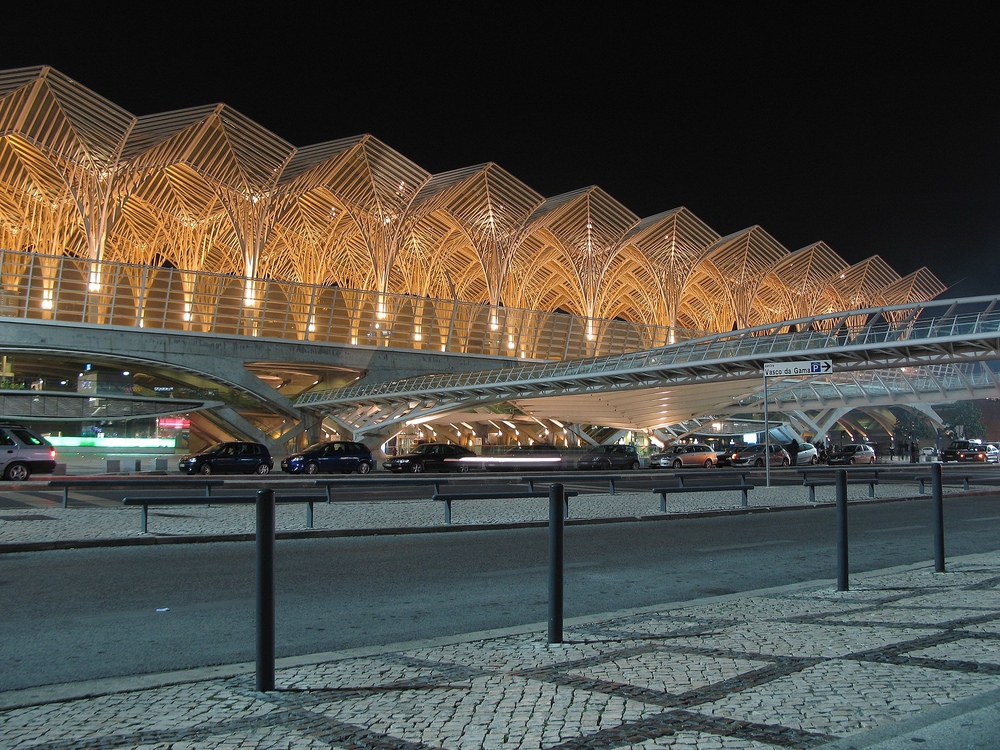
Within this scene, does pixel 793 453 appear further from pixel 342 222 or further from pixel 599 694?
pixel 599 694

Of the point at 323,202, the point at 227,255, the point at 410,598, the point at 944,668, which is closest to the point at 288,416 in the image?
the point at 323,202

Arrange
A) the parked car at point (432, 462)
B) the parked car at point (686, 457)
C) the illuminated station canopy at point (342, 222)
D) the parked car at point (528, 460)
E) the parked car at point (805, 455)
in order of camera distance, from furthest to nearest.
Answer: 1. the parked car at point (805, 455)
2. the illuminated station canopy at point (342, 222)
3. the parked car at point (686, 457)
4. the parked car at point (528, 460)
5. the parked car at point (432, 462)

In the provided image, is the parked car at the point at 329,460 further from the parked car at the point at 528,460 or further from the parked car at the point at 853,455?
the parked car at the point at 853,455

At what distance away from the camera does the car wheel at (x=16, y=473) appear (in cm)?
2825

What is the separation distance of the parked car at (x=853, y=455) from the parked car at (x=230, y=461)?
37417mm

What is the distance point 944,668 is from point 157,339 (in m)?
52.1

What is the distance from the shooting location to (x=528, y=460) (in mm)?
45312

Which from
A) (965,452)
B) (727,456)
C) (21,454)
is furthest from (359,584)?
(965,452)

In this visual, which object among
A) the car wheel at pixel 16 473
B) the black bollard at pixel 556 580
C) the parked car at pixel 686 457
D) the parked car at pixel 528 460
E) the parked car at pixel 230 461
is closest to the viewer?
the black bollard at pixel 556 580

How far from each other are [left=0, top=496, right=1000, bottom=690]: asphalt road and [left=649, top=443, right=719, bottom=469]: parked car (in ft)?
113

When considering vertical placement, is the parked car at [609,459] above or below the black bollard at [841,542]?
below

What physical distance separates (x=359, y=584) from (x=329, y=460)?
32424 millimetres

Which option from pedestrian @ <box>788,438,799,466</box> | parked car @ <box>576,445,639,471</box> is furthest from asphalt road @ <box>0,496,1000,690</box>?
pedestrian @ <box>788,438,799,466</box>

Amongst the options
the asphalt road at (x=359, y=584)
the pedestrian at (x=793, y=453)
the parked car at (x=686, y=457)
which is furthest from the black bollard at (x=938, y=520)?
the pedestrian at (x=793, y=453)
